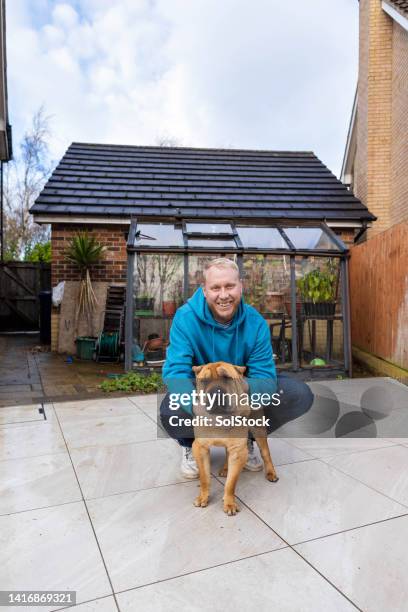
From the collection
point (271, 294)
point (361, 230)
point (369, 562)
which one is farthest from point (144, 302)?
point (361, 230)

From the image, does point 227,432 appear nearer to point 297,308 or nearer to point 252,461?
point 252,461

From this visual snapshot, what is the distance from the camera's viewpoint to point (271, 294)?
6.78 metres

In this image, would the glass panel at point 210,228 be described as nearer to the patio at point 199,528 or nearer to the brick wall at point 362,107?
the patio at point 199,528

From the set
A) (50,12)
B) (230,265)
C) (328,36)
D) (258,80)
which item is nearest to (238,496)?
(230,265)

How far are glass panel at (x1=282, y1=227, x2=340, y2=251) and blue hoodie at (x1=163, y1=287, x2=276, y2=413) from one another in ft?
14.4

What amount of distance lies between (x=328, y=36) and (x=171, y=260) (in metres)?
15.2

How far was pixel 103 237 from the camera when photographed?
9156mm

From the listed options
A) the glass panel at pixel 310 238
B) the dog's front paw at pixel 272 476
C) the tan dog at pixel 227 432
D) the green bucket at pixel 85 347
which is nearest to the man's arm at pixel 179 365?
the tan dog at pixel 227 432

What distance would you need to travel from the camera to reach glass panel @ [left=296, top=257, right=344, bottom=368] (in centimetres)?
666

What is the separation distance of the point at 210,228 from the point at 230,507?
551cm

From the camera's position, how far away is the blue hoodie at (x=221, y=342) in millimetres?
2771

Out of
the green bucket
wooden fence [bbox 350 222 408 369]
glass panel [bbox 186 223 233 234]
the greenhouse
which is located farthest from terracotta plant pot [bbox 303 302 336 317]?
the green bucket

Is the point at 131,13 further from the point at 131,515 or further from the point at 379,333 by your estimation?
the point at 131,515

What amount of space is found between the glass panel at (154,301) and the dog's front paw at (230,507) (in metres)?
4.08
